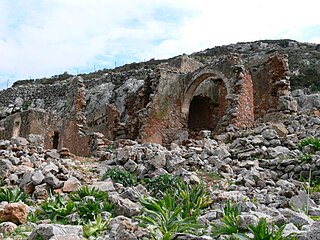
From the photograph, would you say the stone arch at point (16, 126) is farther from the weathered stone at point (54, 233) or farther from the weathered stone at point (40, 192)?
the weathered stone at point (54, 233)

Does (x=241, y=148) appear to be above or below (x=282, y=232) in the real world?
above

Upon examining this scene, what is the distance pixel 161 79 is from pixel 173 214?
53.9ft

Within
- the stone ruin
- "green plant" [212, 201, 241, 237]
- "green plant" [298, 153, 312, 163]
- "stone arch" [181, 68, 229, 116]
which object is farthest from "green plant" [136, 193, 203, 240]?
"stone arch" [181, 68, 229, 116]

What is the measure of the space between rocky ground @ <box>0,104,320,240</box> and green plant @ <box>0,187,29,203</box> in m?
0.03

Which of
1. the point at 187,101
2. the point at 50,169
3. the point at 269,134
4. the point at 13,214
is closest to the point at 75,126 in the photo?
the point at 187,101

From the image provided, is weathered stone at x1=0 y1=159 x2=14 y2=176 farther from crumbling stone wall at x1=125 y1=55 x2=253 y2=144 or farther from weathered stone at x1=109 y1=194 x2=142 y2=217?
crumbling stone wall at x1=125 y1=55 x2=253 y2=144

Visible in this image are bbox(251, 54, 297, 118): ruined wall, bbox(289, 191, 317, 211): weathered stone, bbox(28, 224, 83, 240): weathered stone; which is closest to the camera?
bbox(28, 224, 83, 240): weathered stone

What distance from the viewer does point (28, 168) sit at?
9.55 metres

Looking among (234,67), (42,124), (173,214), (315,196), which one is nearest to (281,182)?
(315,196)

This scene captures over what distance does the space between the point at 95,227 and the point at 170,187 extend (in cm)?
263

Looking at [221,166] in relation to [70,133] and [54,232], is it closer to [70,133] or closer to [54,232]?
[54,232]

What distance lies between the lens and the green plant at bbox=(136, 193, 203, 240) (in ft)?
16.3

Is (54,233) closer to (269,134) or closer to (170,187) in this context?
(170,187)

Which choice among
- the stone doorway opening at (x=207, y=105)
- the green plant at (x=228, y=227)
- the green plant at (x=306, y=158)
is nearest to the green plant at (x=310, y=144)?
the green plant at (x=306, y=158)
